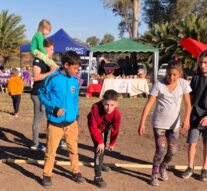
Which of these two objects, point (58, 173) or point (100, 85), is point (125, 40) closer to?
point (100, 85)

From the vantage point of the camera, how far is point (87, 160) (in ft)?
21.4

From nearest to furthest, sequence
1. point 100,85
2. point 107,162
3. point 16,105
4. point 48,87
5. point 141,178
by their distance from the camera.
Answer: point 48,87, point 141,178, point 107,162, point 16,105, point 100,85

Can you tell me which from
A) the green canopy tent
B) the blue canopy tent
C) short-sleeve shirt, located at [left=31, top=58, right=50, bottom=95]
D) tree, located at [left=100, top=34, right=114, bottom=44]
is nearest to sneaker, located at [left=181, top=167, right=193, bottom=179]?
short-sleeve shirt, located at [left=31, top=58, right=50, bottom=95]

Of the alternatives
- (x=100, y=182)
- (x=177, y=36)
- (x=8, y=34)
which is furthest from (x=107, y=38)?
(x=100, y=182)

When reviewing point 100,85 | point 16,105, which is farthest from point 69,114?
point 100,85

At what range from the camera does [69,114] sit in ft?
16.7

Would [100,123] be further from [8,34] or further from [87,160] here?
[8,34]

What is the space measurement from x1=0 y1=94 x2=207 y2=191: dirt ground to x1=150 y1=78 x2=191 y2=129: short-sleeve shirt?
77 cm

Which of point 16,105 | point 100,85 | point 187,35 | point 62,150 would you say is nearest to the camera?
point 62,150

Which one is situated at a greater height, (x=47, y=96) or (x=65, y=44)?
(x=65, y=44)

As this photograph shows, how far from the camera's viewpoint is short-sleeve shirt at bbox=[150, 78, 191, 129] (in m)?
5.11

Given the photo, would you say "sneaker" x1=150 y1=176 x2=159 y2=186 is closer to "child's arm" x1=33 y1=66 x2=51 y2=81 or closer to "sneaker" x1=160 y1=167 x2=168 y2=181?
"sneaker" x1=160 y1=167 x2=168 y2=181

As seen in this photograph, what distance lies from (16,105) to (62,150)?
194 inches

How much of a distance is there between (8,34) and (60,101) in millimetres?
36296
